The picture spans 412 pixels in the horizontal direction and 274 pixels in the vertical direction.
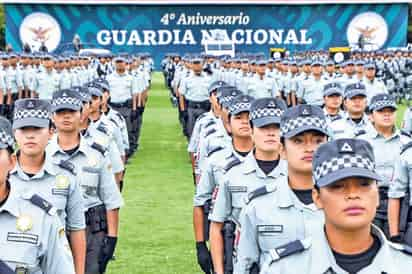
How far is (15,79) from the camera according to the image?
75.2 ft

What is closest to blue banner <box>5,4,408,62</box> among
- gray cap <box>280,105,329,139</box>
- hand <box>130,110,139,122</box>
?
hand <box>130,110,139,122</box>

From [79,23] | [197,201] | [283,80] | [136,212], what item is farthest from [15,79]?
[79,23]

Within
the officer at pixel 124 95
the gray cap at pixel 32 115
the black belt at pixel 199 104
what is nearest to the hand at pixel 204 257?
the gray cap at pixel 32 115

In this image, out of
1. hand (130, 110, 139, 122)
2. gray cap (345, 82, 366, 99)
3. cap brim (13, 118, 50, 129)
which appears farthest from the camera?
hand (130, 110, 139, 122)

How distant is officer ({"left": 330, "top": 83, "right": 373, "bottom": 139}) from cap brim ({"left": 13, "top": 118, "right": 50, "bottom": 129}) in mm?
4489

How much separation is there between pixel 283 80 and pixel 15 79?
5966mm

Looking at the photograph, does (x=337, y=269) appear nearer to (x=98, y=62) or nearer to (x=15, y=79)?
(x=15, y=79)

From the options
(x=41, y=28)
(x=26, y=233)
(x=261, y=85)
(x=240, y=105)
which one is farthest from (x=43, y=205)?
(x=41, y=28)

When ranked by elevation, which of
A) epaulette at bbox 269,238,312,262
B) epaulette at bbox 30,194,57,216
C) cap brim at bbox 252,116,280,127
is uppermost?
cap brim at bbox 252,116,280,127

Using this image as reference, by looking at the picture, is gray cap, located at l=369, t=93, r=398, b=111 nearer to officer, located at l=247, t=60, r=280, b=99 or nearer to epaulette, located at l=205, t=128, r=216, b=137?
epaulette, located at l=205, t=128, r=216, b=137

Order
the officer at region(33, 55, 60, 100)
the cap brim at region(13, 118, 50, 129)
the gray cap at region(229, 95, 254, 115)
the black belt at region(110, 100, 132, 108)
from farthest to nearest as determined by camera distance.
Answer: the officer at region(33, 55, 60, 100) → the black belt at region(110, 100, 132, 108) → the gray cap at region(229, 95, 254, 115) → the cap brim at region(13, 118, 50, 129)

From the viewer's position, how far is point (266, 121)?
20.2 feet

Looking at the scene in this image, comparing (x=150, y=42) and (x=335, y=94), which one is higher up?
(x=150, y=42)

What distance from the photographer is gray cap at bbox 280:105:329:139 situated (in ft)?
16.0
